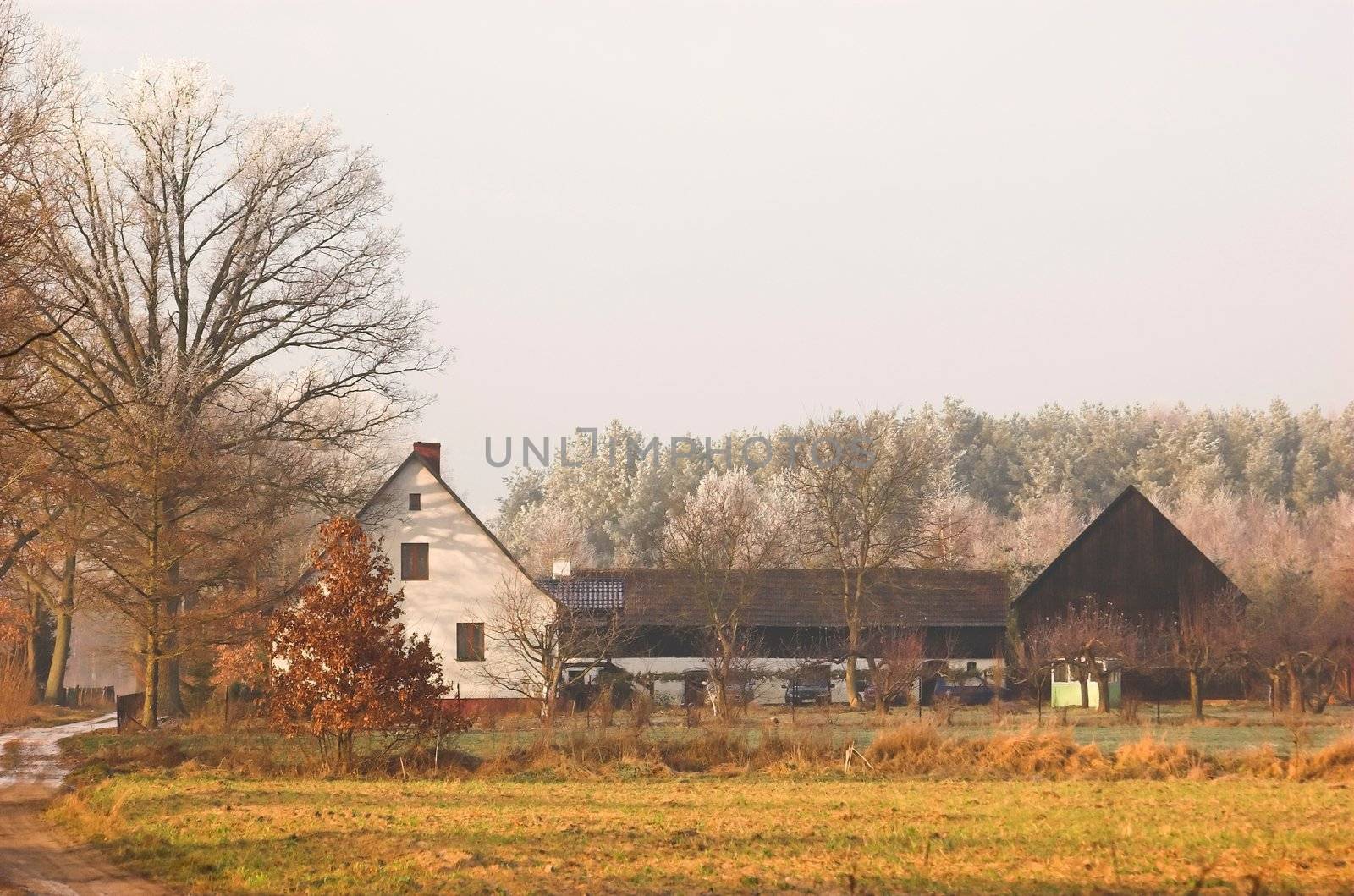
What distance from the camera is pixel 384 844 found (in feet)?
49.5

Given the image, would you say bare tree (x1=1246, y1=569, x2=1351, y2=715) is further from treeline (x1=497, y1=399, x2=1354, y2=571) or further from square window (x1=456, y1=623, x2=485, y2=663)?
treeline (x1=497, y1=399, x2=1354, y2=571)

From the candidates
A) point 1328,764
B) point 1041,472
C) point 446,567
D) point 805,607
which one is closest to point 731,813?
point 1328,764

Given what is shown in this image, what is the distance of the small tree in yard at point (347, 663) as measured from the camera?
1004 inches

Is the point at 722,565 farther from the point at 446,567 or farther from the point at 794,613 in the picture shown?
the point at 446,567

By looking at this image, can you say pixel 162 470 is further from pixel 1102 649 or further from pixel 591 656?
pixel 1102 649

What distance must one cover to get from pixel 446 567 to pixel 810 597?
52.3ft

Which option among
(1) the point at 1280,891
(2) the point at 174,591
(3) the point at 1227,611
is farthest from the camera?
(3) the point at 1227,611

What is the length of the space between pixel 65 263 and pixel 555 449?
9521 centimetres

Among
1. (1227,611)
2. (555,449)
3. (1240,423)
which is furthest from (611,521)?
(1227,611)

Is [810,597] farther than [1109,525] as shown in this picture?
No

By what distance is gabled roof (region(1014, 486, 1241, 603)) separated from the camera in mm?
58281

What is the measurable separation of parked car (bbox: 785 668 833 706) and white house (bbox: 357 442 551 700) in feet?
33.0

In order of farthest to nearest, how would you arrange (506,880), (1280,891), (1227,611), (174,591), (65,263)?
(1227,611) → (174,591) → (65,263) → (506,880) → (1280,891)

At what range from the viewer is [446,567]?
49.0m
